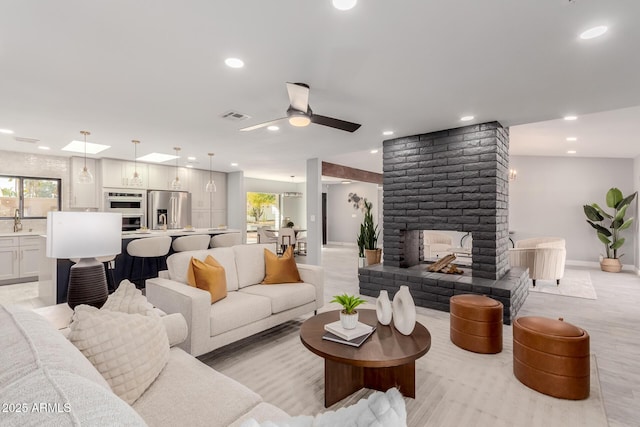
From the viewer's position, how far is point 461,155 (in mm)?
4055

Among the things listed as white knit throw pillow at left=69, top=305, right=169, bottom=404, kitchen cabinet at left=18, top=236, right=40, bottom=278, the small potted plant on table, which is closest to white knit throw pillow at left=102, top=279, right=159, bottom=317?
white knit throw pillow at left=69, top=305, right=169, bottom=404

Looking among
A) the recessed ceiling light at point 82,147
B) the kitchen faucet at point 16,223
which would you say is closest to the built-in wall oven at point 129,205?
the recessed ceiling light at point 82,147

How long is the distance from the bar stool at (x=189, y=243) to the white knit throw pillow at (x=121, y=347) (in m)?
3.33

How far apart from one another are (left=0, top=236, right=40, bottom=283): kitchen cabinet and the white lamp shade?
444cm

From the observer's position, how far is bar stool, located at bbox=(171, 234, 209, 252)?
4.59m

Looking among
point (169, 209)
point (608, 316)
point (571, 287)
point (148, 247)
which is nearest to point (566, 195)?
point (571, 287)

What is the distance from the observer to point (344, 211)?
1144cm

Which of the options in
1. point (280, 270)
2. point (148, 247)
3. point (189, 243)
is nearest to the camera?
point (280, 270)

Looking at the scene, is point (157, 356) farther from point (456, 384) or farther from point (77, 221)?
point (456, 384)

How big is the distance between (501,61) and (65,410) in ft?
9.51

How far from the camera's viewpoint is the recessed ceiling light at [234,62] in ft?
7.54

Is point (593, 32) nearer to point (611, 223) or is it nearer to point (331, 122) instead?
point (331, 122)

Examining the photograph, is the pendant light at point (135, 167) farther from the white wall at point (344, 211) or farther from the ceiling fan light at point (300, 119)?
the white wall at point (344, 211)

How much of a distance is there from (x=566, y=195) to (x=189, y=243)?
25.6ft
